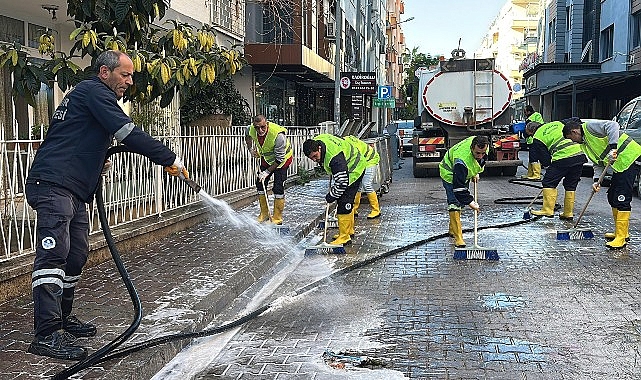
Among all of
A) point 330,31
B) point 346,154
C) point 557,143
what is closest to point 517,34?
point 330,31

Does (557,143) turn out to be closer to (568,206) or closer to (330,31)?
(568,206)

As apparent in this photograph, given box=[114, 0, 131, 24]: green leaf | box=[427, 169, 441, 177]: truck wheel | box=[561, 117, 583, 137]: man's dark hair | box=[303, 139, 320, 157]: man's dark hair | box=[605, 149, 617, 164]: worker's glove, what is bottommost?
box=[427, 169, 441, 177]: truck wheel

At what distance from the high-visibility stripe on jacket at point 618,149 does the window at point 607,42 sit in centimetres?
2941

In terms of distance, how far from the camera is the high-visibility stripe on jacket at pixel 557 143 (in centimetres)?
1201

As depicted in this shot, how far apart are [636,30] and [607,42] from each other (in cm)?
669

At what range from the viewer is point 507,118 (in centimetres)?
2128

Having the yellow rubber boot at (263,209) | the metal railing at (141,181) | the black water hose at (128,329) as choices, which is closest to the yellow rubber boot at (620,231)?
the black water hose at (128,329)

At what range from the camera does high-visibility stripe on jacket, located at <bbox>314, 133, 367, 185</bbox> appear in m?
9.41

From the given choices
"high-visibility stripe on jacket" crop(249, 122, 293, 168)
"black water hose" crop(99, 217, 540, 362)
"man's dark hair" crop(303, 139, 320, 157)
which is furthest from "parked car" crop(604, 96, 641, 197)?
"man's dark hair" crop(303, 139, 320, 157)

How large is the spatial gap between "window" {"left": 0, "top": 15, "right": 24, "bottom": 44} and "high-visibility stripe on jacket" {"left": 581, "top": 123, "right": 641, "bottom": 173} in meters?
8.70

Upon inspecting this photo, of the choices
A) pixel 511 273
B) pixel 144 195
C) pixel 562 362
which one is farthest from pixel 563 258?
pixel 144 195

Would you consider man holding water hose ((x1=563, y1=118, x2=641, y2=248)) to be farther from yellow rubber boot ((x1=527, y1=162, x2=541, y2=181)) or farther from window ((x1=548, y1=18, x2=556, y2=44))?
window ((x1=548, y1=18, x2=556, y2=44))

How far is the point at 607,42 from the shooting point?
128ft

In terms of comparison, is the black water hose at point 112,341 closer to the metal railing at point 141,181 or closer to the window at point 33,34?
the metal railing at point 141,181
